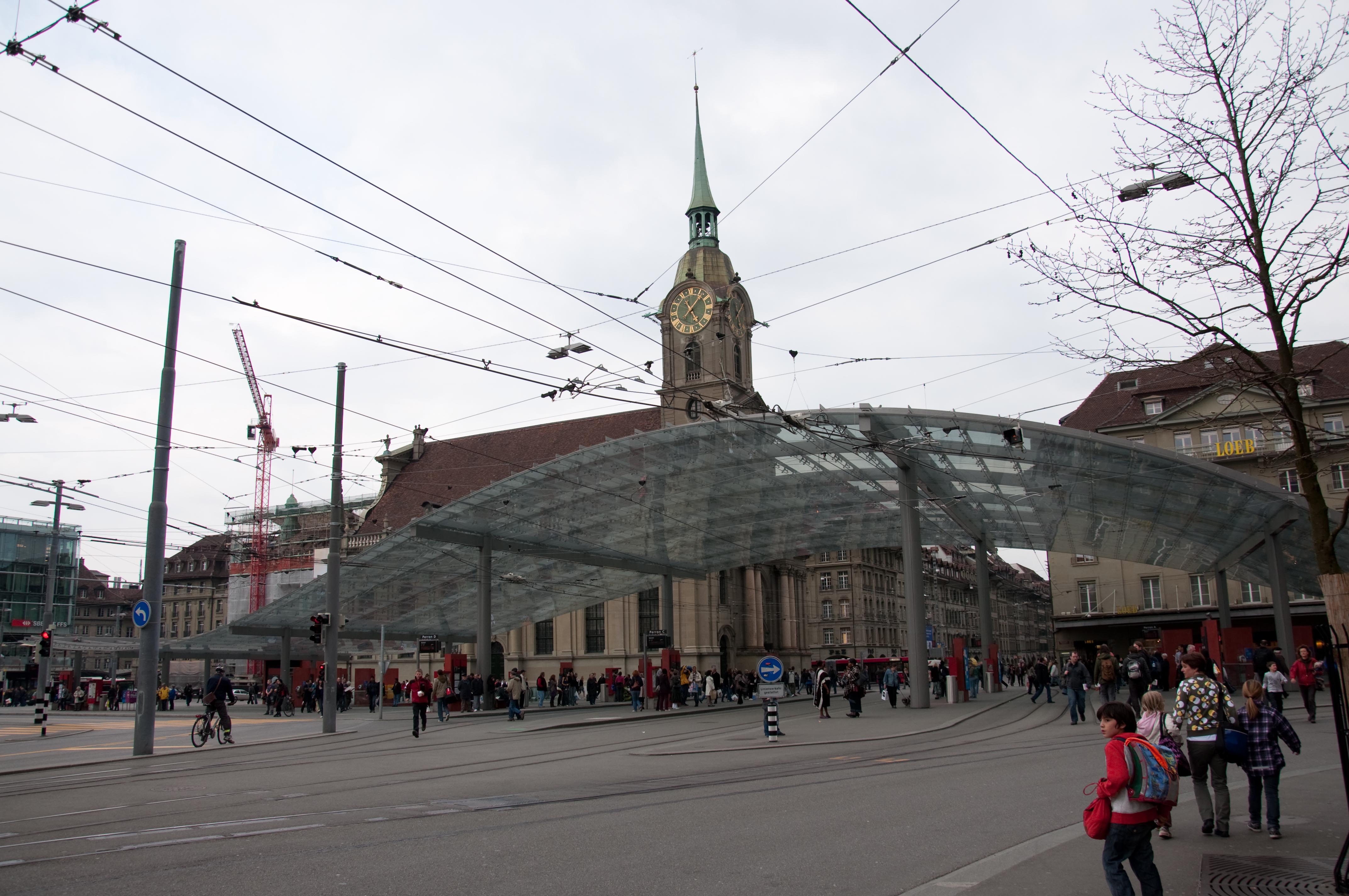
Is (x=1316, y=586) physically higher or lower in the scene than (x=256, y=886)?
higher

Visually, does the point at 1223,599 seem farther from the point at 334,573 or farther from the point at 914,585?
the point at 334,573

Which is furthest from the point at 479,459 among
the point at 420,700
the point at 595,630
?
the point at 420,700

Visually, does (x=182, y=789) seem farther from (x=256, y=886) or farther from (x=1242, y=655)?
(x=1242, y=655)

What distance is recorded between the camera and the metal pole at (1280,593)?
32344mm

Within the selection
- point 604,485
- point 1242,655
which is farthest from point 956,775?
point 604,485

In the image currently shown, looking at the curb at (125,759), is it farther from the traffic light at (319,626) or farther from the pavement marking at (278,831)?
the pavement marking at (278,831)

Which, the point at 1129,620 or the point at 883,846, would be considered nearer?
the point at 883,846

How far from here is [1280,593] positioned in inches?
1298

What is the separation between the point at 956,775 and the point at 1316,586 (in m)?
37.7

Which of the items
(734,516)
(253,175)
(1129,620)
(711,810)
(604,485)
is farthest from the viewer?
(1129,620)

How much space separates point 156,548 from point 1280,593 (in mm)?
33446

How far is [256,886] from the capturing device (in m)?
6.74

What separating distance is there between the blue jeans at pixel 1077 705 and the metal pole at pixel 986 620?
1551cm

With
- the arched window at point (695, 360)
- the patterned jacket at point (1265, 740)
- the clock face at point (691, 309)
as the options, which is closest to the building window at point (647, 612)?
the arched window at point (695, 360)
